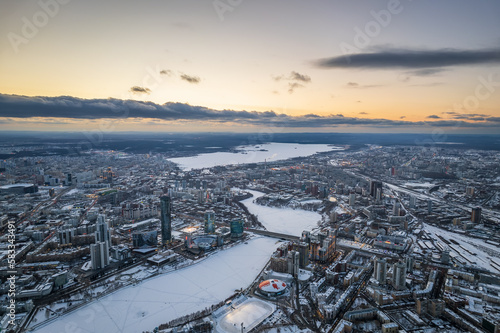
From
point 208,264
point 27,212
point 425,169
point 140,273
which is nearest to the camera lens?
point 140,273

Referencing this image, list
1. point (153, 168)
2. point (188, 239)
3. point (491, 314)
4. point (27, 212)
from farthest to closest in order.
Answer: point (153, 168), point (27, 212), point (188, 239), point (491, 314)

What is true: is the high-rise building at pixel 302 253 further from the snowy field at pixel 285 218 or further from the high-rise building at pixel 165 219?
the high-rise building at pixel 165 219

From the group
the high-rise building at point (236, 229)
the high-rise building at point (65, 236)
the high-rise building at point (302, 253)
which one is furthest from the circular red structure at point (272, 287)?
the high-rise building at point (65, 236)

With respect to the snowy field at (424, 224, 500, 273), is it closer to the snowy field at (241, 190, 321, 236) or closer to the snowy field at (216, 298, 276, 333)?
the snowy field at (241, 190, 321, 236)

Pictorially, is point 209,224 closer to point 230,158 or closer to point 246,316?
→ point 246,316

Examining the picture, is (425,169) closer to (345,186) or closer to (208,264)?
(345,186)

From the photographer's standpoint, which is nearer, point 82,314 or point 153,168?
point 82,314

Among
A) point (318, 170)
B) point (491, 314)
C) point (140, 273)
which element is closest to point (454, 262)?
point (491, 314)
